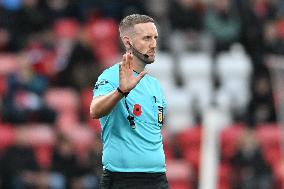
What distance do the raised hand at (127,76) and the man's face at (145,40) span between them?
1.39 ft

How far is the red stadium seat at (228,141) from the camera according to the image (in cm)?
1452

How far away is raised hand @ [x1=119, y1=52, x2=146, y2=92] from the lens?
20.0 feet

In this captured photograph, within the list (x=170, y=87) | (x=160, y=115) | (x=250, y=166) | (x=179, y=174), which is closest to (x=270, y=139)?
(x=250, y=166)

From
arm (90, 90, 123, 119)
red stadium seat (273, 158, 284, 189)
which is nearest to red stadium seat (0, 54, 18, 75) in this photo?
red stadium seat (273, 158, 284, 189)

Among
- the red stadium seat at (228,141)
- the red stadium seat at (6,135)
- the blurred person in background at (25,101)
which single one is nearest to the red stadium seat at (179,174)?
the red stadium seat at (228,141)

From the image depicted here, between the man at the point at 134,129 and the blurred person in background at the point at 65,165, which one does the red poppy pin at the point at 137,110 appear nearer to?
the man at the point at 134,129

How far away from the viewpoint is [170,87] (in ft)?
51.5

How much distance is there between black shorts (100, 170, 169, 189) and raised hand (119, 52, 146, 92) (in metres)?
0.74

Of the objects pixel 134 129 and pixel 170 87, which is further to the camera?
pixel 170 87

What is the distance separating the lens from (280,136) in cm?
1512

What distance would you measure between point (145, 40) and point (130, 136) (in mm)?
650

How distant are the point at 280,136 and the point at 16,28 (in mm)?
4844

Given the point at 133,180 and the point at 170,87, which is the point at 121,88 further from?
the point at 170,87

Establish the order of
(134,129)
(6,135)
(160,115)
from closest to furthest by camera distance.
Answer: (134,129) → (160,115) → (6,135)
